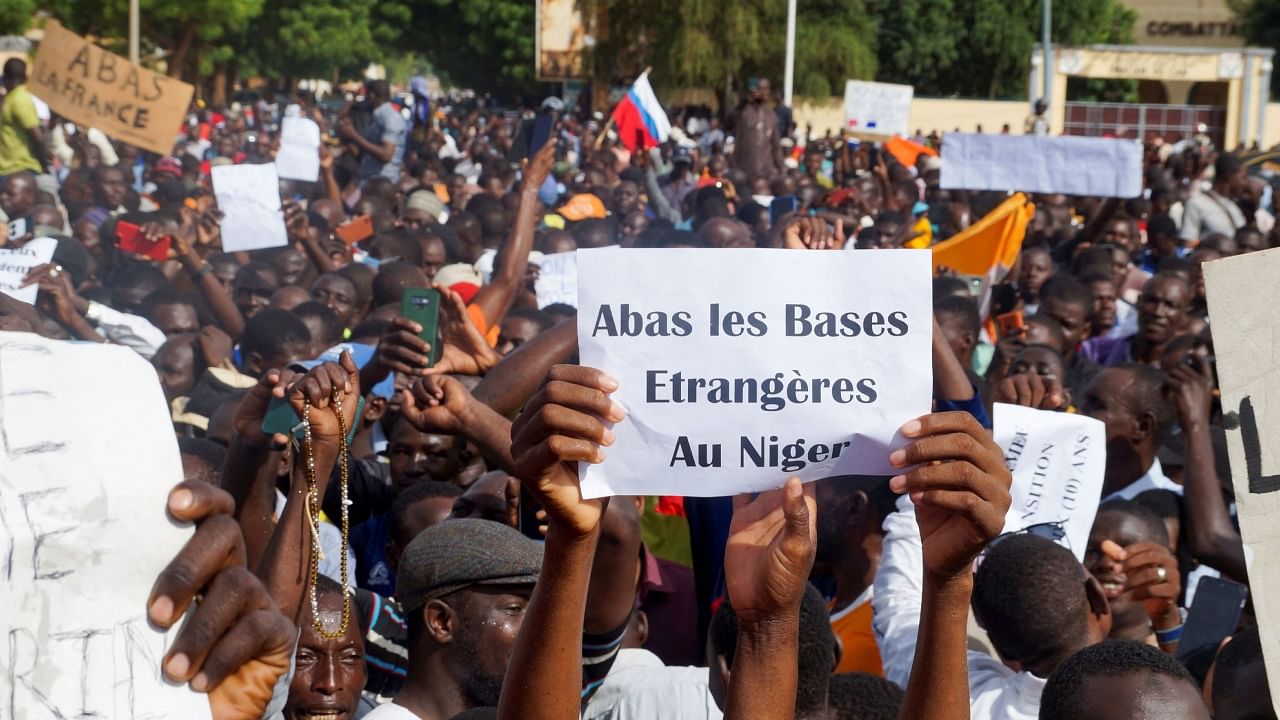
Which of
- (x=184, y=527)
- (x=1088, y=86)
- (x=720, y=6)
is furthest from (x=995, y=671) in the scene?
(x=1088, y=86)

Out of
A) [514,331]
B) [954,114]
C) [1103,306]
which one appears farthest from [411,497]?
[954,114]

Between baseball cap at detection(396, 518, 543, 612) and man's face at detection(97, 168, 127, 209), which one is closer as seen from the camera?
baseball cap at detection(396, 518, 543, 612)

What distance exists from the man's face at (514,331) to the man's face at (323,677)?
2.46 metres

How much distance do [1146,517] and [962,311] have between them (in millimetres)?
A: 2196

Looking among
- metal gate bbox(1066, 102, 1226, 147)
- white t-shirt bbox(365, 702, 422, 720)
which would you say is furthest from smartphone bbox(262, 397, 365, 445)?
metal gate bbox(1066, 102, 1226, 147)

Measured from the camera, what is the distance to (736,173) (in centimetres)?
1469

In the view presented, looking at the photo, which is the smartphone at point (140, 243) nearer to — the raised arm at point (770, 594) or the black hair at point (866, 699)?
the black hair at point (866, 699)

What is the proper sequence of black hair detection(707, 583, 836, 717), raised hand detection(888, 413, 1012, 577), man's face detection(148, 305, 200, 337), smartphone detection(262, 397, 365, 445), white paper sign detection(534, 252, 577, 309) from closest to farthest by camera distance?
raised hand detection(888, 413, 1012, 577) < black hair detection(707, 583, 836, 717) < smartphone detection(262, 397, 365, 445) < man's face detection(148, 305, 200, 337) < white paper sign detection(534, 252, 577, 309)

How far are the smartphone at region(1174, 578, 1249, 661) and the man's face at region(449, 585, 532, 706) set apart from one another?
1506mm

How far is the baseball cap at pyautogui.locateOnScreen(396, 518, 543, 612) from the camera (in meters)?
3.15

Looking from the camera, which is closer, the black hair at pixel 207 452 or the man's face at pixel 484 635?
the man's face at pixel 484 635

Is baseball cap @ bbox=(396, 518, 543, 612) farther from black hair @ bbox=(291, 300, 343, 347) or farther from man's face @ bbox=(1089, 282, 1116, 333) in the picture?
man's face @ bbox=(1089, 282, 1116, 333)

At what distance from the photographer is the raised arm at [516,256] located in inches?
232

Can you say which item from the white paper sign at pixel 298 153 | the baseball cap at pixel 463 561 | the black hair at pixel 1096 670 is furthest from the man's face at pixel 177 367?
the white paper sign at pixel 298 153
